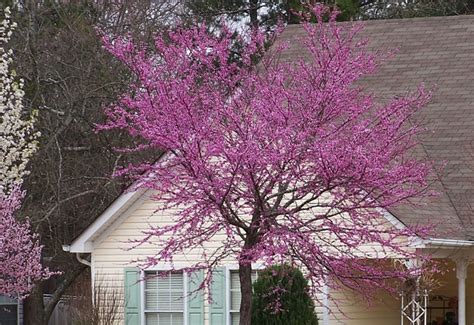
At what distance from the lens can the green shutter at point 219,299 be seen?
17.2 meters

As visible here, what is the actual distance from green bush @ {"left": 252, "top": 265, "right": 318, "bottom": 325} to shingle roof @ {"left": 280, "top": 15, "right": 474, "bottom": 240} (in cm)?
187

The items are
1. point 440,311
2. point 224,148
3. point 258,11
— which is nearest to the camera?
point 224,148

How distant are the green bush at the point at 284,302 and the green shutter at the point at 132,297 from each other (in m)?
2.95

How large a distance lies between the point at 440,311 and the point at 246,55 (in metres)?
8.12

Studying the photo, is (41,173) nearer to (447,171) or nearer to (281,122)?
(447,171)

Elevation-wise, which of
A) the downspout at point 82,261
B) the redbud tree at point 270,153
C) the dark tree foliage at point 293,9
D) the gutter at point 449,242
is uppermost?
the dark tree foliage at point 293,9

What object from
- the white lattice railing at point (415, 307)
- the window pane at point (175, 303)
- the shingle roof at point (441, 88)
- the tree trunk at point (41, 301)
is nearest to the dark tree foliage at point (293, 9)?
the shingle roof at point (441, 88)

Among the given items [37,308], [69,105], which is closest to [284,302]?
[69,105]

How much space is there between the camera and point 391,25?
22188 millimetres

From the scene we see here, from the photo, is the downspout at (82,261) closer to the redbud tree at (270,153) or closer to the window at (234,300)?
the window at (234,300)

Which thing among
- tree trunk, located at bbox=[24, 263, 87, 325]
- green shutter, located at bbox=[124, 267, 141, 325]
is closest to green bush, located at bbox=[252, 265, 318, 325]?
green shutter, located at bbox=[124, 267, 141, 325]

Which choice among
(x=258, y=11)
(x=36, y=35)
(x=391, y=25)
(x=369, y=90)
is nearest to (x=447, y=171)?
(x=369, y=90)

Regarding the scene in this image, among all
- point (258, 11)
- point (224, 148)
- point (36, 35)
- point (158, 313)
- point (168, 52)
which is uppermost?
point (258, 11)

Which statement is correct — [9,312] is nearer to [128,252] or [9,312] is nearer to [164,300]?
[128,252]
